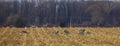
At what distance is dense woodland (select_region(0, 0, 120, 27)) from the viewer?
181 ft

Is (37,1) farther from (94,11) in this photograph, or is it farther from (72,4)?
(94,11)

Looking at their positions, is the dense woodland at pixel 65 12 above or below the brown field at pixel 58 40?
Answer: below

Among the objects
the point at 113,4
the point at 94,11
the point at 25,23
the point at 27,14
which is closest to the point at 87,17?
the point at 94,11

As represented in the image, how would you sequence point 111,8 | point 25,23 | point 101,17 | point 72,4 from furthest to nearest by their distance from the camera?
point 72,4
point 111,8
point 101,17
point 25,23

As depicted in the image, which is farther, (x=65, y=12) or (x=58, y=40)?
(x=65, y=12)

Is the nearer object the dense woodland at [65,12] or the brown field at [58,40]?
the brown field at [58,40]

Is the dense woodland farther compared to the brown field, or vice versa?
the dense woodland

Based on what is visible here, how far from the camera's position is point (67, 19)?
57.2 meters

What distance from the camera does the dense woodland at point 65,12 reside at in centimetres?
5528

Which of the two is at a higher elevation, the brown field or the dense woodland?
the brown field

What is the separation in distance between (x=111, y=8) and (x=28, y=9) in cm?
1554

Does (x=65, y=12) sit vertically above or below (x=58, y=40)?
below

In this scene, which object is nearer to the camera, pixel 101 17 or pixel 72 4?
pixel 101 17

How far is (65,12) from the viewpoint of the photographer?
6122 centimetres
